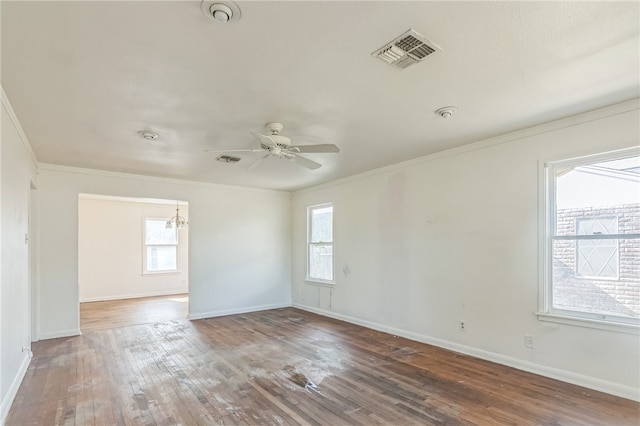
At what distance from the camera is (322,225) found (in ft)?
22.4

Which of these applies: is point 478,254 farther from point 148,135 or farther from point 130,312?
point 130,312

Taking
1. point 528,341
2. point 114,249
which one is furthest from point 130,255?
point 528,341

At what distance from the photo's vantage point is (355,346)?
4480 millimetres

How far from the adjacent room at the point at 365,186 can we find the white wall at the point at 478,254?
0.07 ft

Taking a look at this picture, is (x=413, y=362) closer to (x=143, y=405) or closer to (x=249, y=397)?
(x=249, y=397)

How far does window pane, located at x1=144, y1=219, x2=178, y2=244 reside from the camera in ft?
30.4

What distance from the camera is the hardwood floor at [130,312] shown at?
5985 mm

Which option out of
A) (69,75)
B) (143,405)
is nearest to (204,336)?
(143,405)

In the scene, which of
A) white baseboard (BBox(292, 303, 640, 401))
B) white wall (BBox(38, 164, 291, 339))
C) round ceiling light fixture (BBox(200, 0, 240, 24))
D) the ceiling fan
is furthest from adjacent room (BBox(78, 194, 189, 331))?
round ceiling light fixture (BBox(200, 0, 240, 24))

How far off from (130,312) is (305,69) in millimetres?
6606

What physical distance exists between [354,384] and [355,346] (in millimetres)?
1230

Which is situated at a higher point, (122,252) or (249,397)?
(122,252)

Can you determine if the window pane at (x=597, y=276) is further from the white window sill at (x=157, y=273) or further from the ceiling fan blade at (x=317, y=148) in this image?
the white window sill at (x=157, y=273)

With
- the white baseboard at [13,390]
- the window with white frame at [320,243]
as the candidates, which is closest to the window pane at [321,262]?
the window with white frame at [320,243]
